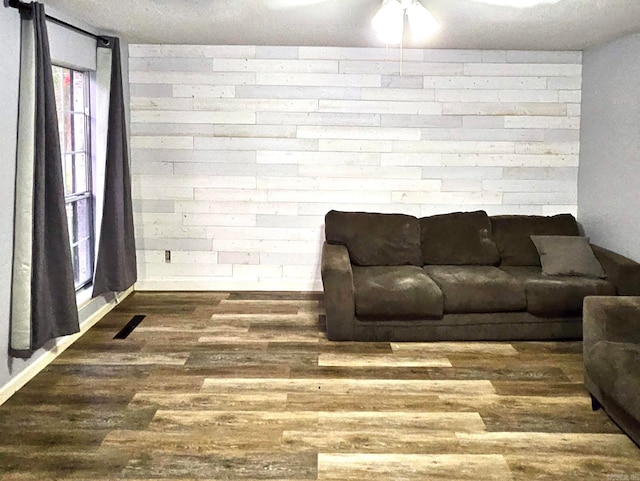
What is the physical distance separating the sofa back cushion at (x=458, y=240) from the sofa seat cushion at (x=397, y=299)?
2.56 ft

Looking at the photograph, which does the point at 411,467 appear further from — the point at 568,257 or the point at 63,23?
the point at 63,23

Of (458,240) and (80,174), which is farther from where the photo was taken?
(458,240)

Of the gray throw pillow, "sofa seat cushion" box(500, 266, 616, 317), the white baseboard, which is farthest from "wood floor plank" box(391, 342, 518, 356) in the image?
the white baseboard

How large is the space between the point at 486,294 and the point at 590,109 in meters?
2.15

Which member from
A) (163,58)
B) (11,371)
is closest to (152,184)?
(163,58)

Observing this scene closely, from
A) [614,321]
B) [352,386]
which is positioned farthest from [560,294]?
[352,386]

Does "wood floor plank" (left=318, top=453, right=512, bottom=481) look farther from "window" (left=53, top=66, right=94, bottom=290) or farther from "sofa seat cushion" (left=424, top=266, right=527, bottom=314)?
"window" (left=53, top=66, right=94, bottom=290)

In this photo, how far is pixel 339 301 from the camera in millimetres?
5098

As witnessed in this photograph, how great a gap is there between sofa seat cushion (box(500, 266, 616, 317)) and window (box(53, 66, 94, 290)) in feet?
10.6

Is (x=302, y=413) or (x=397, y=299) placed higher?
(x=397, y=299)

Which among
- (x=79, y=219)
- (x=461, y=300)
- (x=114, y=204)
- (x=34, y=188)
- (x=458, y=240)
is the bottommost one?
(x=461, y=300)

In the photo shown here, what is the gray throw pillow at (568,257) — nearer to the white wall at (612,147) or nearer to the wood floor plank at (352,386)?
the white wall at (612,147)

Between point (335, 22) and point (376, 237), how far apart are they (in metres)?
1.68

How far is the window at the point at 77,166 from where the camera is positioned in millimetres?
5516
